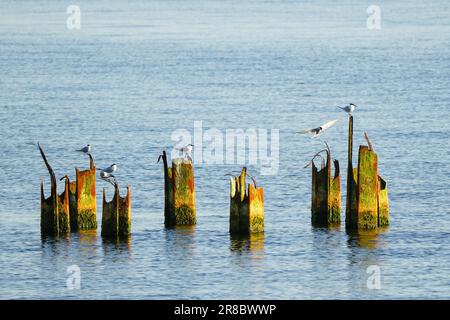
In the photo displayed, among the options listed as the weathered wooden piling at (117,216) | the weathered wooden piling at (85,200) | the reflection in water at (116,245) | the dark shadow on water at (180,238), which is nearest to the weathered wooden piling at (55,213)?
the weathered wooden piling at (85,200)

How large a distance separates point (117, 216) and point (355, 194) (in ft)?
29.1

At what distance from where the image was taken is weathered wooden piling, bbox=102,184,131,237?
49312mm

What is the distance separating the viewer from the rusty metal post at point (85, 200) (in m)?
49.8

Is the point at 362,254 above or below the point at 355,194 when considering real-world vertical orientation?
below

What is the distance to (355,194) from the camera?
164ft

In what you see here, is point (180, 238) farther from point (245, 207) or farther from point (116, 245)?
point (245, 207)

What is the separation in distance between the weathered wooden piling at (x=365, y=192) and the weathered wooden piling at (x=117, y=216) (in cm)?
827

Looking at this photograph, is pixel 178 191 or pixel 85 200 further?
pixel 178 191

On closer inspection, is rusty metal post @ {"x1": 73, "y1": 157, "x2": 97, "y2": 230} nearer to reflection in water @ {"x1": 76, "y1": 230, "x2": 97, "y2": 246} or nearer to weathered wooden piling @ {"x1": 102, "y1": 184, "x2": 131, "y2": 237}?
reflection in water @ {"x1": 76, "y1": 230, "x2": 97, "y2": 246}

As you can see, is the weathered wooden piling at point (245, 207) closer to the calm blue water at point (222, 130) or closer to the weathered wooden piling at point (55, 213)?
the calm blue water at point (222, 130)

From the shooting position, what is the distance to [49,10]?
199250 millimetres

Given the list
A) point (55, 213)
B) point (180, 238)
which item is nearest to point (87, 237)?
point (55, 213)
